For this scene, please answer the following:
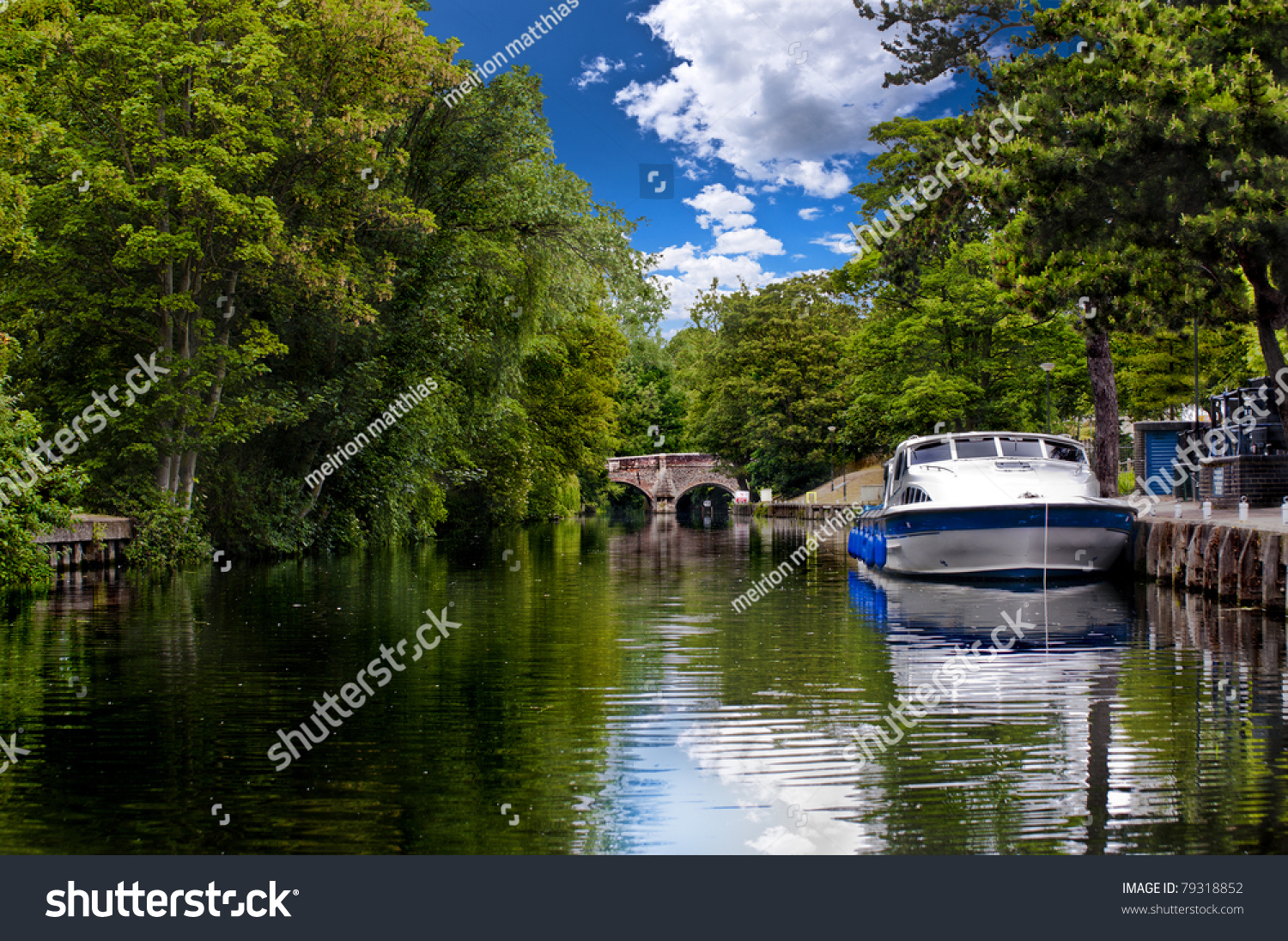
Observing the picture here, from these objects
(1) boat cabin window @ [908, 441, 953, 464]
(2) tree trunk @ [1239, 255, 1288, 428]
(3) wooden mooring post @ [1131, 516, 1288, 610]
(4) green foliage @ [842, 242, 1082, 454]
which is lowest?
(3) wooden mooring post @ [1131, 516, 1288, 610]

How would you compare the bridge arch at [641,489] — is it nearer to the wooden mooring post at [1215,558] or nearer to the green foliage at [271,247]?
the green foliage at [271,247]

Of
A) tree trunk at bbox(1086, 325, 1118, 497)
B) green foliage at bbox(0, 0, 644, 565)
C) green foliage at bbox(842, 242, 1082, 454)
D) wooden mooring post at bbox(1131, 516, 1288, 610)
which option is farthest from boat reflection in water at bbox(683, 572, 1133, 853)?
green foliage at bbox(842, 242, 1082, 454)

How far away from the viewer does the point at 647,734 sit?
7.22m

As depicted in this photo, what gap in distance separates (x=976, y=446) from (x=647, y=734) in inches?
630

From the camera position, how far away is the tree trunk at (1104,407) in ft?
88.8

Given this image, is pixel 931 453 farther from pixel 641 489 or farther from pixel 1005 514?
pixel 641 489

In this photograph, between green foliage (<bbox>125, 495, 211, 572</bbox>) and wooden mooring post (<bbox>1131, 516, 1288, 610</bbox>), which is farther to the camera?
green foliage (<bbox>125, 495, 211, 572</bbox>)

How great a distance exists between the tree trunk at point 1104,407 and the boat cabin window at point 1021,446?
6.40 meters

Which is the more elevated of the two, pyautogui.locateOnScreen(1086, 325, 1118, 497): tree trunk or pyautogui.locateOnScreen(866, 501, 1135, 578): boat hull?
pyautogui.locateOnScreen(1086, 325, 1118, 497): tree trunk

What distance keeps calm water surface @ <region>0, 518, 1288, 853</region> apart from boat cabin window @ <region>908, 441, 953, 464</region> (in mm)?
7448

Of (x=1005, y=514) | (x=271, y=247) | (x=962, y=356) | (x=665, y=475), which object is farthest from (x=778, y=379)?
(x=1005, y=514)

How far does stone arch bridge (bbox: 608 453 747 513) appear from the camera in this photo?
97750 millimetres

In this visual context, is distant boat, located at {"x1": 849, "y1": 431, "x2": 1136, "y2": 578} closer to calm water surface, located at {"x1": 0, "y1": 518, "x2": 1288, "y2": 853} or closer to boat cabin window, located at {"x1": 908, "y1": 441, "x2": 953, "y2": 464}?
boat cabin window, located at {"x1": 908, "y1": 441, "x2": 953, "y2": 464}

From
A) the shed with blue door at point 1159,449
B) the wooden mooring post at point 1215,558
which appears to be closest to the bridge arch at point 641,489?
the shed with blue door at point 1159,449
